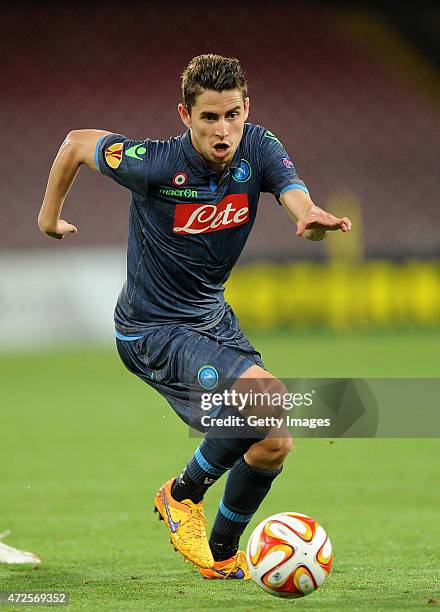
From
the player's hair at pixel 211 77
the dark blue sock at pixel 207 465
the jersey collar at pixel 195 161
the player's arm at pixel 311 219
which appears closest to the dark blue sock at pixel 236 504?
the dark blue sock at pixel 207 465

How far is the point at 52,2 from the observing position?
22422mm

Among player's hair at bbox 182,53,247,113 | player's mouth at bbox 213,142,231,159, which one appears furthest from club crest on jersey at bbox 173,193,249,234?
player's hair at bbox 182,53,247,113

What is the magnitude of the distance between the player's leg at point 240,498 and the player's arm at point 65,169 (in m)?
1.25

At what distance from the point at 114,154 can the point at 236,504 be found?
1.60 m

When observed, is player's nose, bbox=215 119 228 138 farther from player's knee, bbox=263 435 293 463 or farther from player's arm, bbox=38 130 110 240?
player's knee, bbox=263 435 293 463

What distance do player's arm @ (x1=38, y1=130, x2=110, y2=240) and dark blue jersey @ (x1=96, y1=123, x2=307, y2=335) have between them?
0.07 metres

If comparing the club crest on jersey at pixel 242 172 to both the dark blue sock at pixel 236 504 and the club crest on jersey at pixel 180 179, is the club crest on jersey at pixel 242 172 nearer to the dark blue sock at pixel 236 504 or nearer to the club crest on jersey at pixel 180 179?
the club crest on jersey at pixel 180 179

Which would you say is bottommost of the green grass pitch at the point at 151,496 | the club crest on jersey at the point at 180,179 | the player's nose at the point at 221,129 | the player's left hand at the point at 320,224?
the green grass pitch at the point at 151,496

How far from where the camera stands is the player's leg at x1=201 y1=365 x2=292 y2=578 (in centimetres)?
480

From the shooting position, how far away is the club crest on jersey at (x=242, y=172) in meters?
4.79

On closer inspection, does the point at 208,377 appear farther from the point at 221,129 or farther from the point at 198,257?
the point at 221,129

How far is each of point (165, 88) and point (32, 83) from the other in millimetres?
2549

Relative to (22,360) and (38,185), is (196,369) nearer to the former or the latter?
(22,360)

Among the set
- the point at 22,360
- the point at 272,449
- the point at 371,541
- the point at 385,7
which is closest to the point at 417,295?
the point at 22,360
